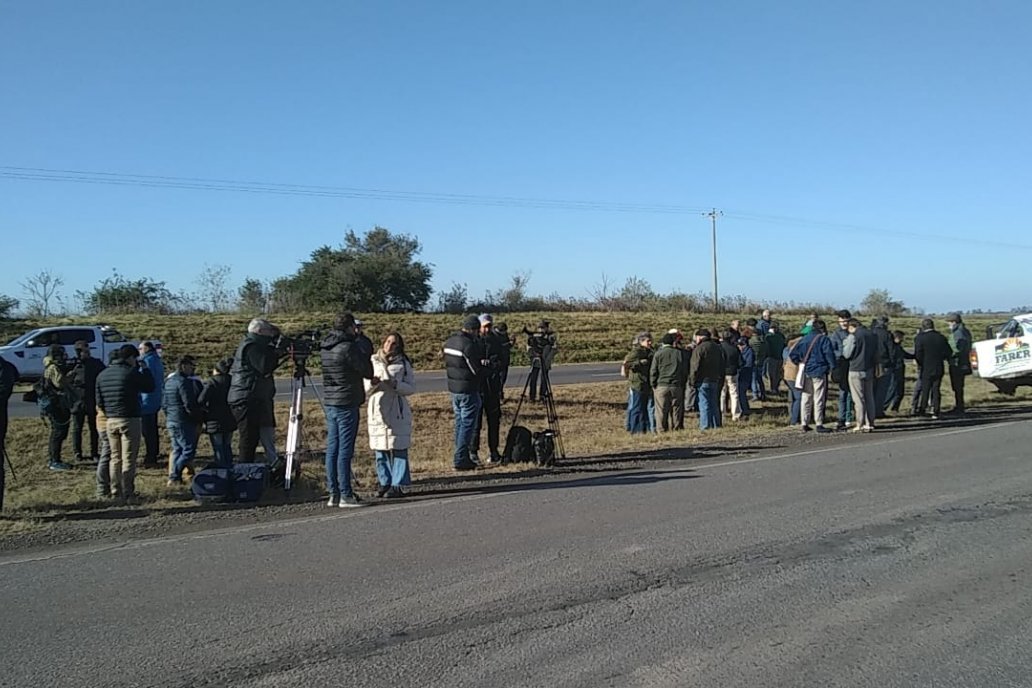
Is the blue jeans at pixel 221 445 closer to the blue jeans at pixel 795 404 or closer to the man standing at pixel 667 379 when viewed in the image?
the man standing at pixel 667 379

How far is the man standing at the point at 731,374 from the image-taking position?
16.2 m

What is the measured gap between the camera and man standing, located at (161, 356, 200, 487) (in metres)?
10.7

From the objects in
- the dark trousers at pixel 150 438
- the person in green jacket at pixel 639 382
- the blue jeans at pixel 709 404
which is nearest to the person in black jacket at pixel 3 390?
the dark trousers at pixel 150 438

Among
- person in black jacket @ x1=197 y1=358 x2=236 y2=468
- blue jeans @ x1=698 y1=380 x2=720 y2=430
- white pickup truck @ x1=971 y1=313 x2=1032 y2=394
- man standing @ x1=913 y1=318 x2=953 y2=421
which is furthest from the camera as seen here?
white pickup truck @ x1=971 y1=313 x2=1032 y2=394

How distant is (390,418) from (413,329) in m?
26.5

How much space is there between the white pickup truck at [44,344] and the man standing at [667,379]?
16.1 metres

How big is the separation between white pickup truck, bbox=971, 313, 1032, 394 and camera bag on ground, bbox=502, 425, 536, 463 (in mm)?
12907

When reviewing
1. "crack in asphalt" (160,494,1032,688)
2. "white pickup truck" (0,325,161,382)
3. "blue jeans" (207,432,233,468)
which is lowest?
"crack in asphalt" (160,494,1032,688)

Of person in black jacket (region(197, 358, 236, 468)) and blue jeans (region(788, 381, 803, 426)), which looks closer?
person in black jacket (region(197, 358, 236, 468))

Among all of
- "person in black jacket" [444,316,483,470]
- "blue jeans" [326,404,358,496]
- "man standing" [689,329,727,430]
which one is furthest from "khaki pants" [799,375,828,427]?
"blue jeans" [326,404,358,496]

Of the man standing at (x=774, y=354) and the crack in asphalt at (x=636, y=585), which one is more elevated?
the man standing at (x=774, y=354)

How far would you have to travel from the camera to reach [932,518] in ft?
25.3

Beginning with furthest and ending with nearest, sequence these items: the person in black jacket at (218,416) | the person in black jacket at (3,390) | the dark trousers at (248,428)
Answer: the person in black jacket at (218,416), the dark trousers at (248,428), the person in black jacket at (3,390)

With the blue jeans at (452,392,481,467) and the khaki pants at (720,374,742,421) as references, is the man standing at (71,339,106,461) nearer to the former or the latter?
the blue jeans at (452,392,481,467)
